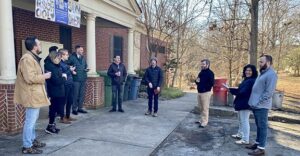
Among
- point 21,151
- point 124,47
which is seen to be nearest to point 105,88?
point 21,151

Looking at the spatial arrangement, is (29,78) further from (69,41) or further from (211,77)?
(69,41)

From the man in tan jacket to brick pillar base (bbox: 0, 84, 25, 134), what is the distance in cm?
119

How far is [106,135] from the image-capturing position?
633cm

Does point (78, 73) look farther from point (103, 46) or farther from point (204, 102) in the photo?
point (103, 46)

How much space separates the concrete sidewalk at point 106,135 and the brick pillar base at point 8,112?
23 cm

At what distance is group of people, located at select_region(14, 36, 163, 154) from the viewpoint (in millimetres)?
4785

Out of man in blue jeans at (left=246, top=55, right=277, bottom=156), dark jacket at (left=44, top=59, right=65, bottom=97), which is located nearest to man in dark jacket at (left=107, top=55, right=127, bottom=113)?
dark jacket at (left=44, top=59, right=65, bottom=97)

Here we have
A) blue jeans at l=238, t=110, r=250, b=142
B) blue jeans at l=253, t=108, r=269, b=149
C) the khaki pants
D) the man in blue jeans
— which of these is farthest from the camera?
the khaki pants

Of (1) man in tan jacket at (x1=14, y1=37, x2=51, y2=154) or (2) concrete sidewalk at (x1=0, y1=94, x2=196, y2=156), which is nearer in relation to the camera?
(1) man in tan jacket at (x1=14, y1=37, x2=51, y2=154)

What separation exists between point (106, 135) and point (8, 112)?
82.1 inches

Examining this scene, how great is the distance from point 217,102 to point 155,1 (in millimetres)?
6948

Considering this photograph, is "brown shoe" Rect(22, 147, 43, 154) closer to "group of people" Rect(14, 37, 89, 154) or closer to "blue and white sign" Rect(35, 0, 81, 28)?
"group of people" Rect(14, 37, 89, 154)

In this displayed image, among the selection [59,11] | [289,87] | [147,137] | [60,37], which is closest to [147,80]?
[147,137]

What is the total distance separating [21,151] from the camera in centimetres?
505
